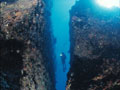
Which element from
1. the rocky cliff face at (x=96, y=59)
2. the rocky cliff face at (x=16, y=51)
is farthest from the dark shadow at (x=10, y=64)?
the rocky cliff face at (x=96, y=59)

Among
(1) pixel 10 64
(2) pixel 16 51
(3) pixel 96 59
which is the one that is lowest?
(3) pixel 96 59

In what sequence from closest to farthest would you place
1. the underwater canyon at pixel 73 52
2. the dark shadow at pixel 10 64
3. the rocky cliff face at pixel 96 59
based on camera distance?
the dark shadow at pixel 10 64, the underwater canyon at pixel 73 52, the rocky cliff face at pixel 96 59

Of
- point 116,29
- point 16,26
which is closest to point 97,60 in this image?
point 116,29

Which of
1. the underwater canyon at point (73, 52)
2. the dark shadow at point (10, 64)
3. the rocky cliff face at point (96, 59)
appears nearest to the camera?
the dark shadow at point (10, 64)

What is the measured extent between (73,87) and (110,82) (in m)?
1.60

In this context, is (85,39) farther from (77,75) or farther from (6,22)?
(6,22)

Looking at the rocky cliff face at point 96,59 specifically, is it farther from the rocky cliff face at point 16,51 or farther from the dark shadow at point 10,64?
the dark shadow at point 10,64

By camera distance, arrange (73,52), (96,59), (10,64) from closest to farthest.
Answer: (10,64) → (96,59) → (73,52)

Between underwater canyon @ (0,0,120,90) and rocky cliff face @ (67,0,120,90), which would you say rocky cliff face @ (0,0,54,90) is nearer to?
underwater canyon @ (0,0,120,90)

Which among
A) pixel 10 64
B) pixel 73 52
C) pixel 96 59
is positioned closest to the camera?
pixel 10 64

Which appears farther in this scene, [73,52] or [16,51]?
[73,52]

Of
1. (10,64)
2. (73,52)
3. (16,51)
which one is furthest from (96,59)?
(10,64)

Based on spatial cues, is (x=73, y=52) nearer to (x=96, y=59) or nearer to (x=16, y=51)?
(x=96, y=59)

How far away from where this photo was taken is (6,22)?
454 centimetres
